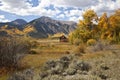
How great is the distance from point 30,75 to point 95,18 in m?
52.1

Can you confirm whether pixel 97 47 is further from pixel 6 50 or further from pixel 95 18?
pixel 6 50

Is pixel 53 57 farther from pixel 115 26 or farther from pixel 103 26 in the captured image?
pixel 115 26

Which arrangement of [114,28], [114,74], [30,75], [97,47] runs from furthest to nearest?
[114,28] < [97,47] < [114,74] < [30,75]

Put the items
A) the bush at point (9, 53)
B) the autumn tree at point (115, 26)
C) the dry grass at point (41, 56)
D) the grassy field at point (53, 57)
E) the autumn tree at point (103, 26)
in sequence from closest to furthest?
the bush at point (9, 53), the grassy field at point (53, 57), the dry grass at point (41, 56), the autumn tree at point (115, 26), the autumn tree at point (103, 26)

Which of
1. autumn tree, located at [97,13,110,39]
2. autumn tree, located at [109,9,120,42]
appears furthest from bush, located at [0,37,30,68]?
autumn tree, located at [109,9,120,42]

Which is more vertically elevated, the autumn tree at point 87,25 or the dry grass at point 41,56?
the autumn tree at point 87,25

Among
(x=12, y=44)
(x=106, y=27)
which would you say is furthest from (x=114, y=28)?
(x=12, y=44)

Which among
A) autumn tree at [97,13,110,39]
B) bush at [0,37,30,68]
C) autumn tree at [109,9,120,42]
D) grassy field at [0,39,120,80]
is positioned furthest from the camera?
autumn tree at [97,13,110,39]

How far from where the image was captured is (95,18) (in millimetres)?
66375

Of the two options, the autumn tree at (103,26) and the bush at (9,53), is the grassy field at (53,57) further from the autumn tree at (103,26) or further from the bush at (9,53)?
the autumn tree at (103,26)

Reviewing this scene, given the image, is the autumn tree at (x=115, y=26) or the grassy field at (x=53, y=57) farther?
the autumn tree at (x=115, y=26)

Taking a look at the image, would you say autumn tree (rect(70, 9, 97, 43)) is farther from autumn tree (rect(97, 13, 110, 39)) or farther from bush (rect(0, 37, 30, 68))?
bush (rect(0, 37, 30, 68))

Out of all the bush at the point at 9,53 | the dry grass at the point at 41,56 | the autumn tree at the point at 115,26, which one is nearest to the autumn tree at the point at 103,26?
the autumn tree at the point at 115,26

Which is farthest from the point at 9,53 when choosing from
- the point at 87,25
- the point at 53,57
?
the point at 87,25
